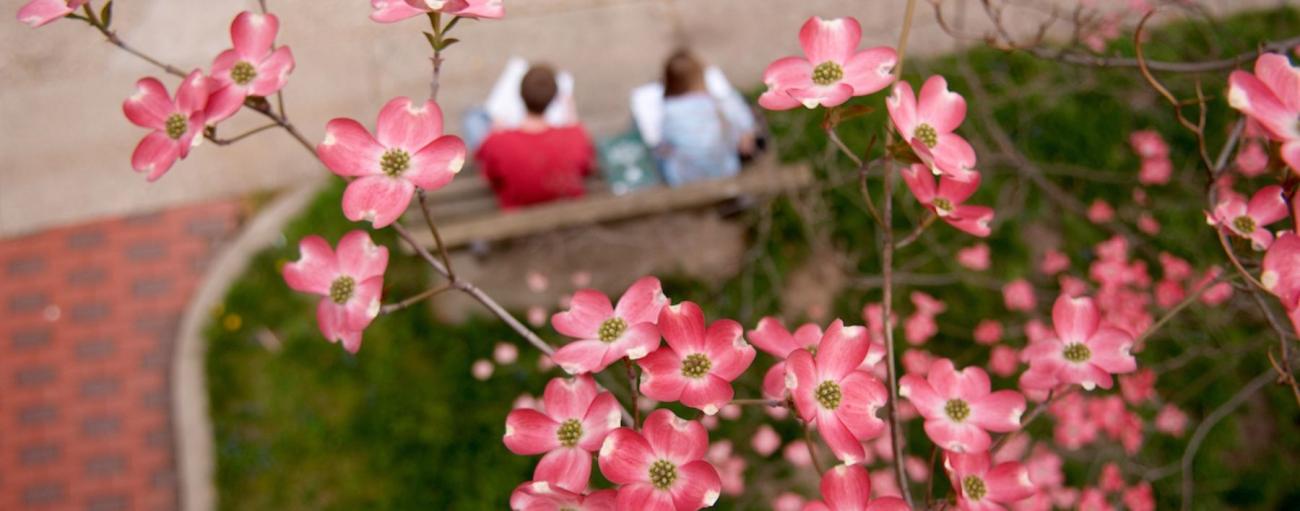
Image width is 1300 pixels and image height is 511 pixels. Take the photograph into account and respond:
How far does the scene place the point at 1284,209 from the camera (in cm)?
127

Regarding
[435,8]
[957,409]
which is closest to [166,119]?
[435,8]

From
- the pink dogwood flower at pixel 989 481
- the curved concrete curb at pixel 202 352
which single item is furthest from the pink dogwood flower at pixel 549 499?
the curved concrete curb at pixel 202 352

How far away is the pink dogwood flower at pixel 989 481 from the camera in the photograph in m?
1.22

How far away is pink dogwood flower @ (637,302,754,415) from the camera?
3.58 ft

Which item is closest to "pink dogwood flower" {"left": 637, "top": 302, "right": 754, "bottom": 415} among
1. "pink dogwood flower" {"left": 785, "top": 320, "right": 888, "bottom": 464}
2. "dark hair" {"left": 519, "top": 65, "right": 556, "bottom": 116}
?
"pink dogwood flower" {"left": 785, "top": 320, "right": 888, "bottom": 464}

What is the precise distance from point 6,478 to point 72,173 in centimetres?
131

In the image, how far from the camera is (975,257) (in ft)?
11.4

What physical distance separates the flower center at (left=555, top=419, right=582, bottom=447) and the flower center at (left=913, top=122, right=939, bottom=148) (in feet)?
2.06

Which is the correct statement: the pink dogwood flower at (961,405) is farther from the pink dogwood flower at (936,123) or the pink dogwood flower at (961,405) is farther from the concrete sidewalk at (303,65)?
the concrete sidewalk at (303,65)

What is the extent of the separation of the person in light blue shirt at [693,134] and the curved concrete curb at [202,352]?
1.64 m

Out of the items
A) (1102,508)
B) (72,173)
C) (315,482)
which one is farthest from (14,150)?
(1102,508)

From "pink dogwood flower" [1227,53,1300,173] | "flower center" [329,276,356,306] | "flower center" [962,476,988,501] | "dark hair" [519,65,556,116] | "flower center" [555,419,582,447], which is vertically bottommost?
"flower center" [962,476,988,501]

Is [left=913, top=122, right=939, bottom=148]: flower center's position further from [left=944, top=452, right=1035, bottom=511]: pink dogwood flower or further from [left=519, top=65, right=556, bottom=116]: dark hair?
[left=519, top=65, right=556, bottom=116]: dark hair

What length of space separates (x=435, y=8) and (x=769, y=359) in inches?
104
